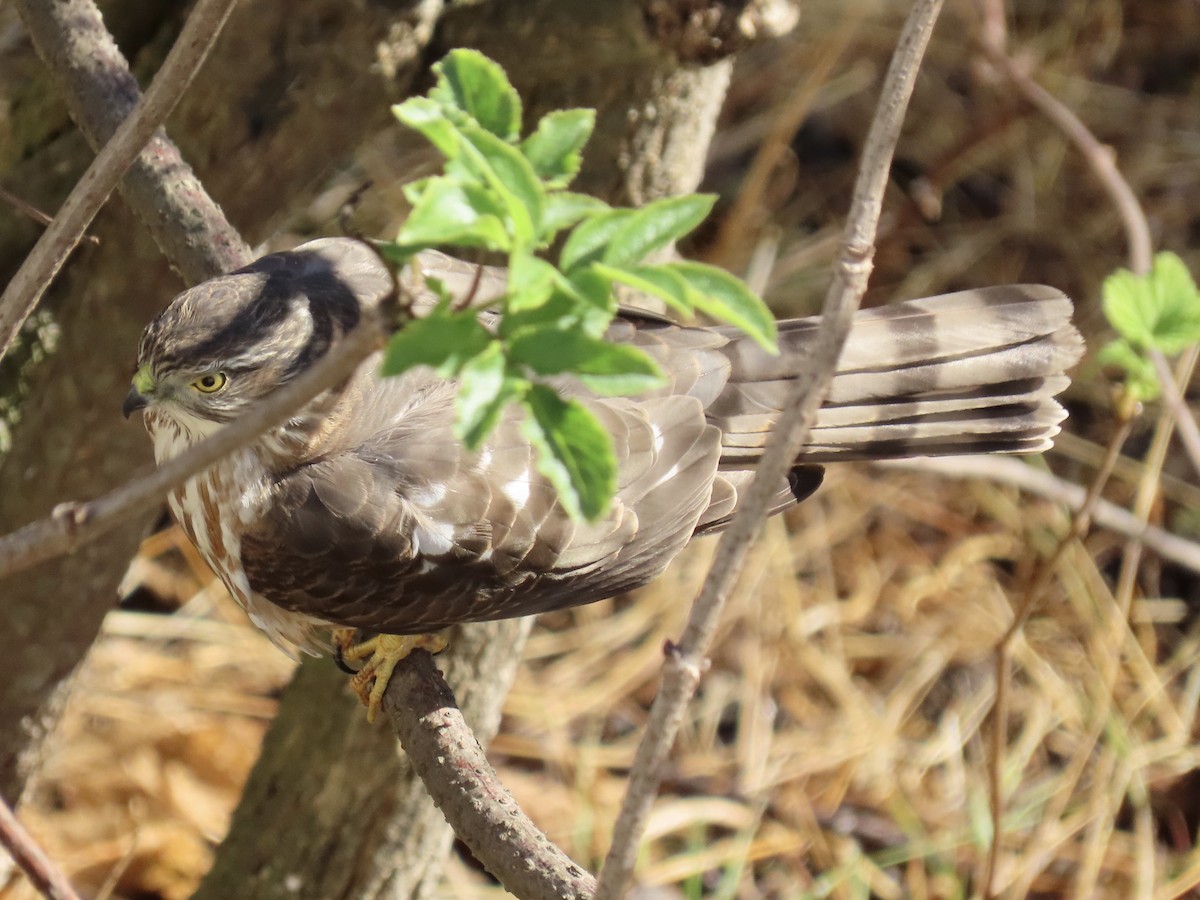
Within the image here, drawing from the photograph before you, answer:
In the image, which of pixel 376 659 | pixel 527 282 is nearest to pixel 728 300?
pixel 527 282

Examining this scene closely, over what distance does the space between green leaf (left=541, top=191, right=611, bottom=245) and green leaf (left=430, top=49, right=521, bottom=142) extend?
0.26 ft

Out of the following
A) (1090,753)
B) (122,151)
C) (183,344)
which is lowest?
(1090,753)

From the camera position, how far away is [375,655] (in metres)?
2.49

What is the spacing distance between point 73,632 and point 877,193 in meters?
2.32

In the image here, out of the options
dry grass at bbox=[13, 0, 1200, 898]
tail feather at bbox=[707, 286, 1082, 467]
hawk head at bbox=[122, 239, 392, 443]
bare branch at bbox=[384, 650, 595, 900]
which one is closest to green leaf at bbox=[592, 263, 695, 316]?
bare branch at bbox=[384, 650, 595, 900]

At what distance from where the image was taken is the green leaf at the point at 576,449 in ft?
3.17

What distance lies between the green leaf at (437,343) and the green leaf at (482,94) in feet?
0.67

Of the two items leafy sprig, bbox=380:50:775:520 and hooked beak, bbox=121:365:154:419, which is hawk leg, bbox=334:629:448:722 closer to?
hooked beak, bbox=121:365:154:419

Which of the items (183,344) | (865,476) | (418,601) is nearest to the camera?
(183,344)

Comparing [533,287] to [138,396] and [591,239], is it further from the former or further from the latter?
[138,396]

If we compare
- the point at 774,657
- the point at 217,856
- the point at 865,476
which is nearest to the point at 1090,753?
the point at 774,657

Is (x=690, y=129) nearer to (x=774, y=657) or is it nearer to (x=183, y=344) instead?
(x=183, y=344)

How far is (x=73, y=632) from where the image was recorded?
2826 millimetres

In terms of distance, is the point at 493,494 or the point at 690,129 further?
the point at 690,129
